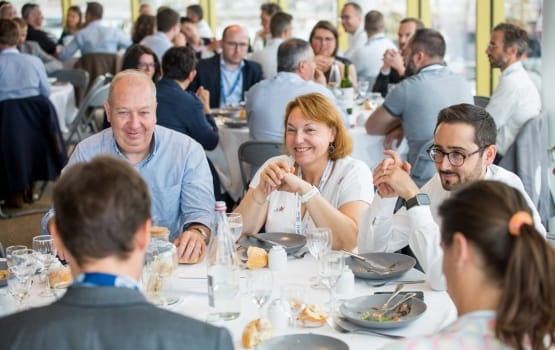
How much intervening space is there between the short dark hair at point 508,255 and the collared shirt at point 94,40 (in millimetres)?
9823

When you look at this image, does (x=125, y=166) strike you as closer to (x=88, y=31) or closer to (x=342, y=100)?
(x=342, y=100)

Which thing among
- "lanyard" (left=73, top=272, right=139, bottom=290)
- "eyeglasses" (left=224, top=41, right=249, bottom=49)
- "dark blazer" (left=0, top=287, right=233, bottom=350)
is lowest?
"dark blazer" (left=0, top=287, right=233, bottom=350)

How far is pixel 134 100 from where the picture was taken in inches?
144

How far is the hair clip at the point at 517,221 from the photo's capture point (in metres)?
1.70

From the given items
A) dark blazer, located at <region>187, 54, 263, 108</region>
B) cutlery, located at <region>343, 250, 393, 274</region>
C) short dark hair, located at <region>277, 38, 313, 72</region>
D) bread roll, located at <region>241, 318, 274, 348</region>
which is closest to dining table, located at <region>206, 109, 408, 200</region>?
short dark hair, located at <region>277, 38, 313, 72</region>

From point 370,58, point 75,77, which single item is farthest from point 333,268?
point 75,77

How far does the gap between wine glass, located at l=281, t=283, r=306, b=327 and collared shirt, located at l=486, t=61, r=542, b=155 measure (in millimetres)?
3646

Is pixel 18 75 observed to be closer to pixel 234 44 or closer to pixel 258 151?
pixel 234 44

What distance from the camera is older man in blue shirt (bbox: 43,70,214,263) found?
367 centimetres

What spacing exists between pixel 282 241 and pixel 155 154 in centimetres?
77

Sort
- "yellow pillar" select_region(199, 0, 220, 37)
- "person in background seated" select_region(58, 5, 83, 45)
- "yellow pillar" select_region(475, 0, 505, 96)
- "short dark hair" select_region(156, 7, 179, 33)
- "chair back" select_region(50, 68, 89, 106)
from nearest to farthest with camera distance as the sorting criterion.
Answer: "chair back" select_region(50, 68, 89, 106)
"short dark hair" select_region(156, 7, 179, 33)
"yellow pillar" select_region(475, 0, 505, 96)
"person in background seated" select_region(58, 5, 83, 45)
"yellow pillar" select_region(199, 0, 220, 37)

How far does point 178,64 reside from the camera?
599cm

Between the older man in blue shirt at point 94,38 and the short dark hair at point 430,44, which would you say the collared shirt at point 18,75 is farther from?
the older man in blue shirt at point 94,38

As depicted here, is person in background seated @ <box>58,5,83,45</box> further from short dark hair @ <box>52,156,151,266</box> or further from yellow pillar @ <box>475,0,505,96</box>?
short dark hair @ <box>52,156,151,266</box>
